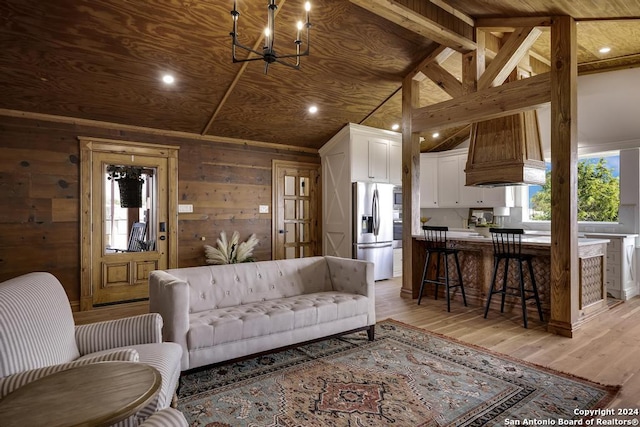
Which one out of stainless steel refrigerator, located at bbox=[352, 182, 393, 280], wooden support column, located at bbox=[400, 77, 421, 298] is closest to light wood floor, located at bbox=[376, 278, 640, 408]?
wooden support column, located at bbox=[400, 77, 421, 298]

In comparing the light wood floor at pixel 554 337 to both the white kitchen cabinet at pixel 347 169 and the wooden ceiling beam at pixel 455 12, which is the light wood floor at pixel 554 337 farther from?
the wooden ceiling beam at pixel 455 12

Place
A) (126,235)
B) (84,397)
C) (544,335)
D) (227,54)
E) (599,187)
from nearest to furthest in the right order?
(84,397)
(544,335)
(227,54)
(126,235)
(599,187)

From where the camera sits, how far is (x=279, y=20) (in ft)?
12.6

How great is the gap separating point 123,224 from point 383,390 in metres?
4.20

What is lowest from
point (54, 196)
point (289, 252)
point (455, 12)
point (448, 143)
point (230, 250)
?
point (289, 252)

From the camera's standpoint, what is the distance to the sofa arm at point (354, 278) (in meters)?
3.56

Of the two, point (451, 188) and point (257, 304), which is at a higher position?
point (451, 188)

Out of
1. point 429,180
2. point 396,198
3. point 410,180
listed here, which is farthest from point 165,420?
point 429,180

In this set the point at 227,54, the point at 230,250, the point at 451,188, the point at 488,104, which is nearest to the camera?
the point at 227,54

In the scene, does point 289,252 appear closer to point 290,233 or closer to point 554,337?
point 290,233

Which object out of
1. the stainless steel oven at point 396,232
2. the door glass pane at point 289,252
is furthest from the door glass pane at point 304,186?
the stainless steel oven at point 396,232

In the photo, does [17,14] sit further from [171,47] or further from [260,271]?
[260,271]

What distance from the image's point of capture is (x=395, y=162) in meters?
7.03

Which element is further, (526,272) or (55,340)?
(526,272)
